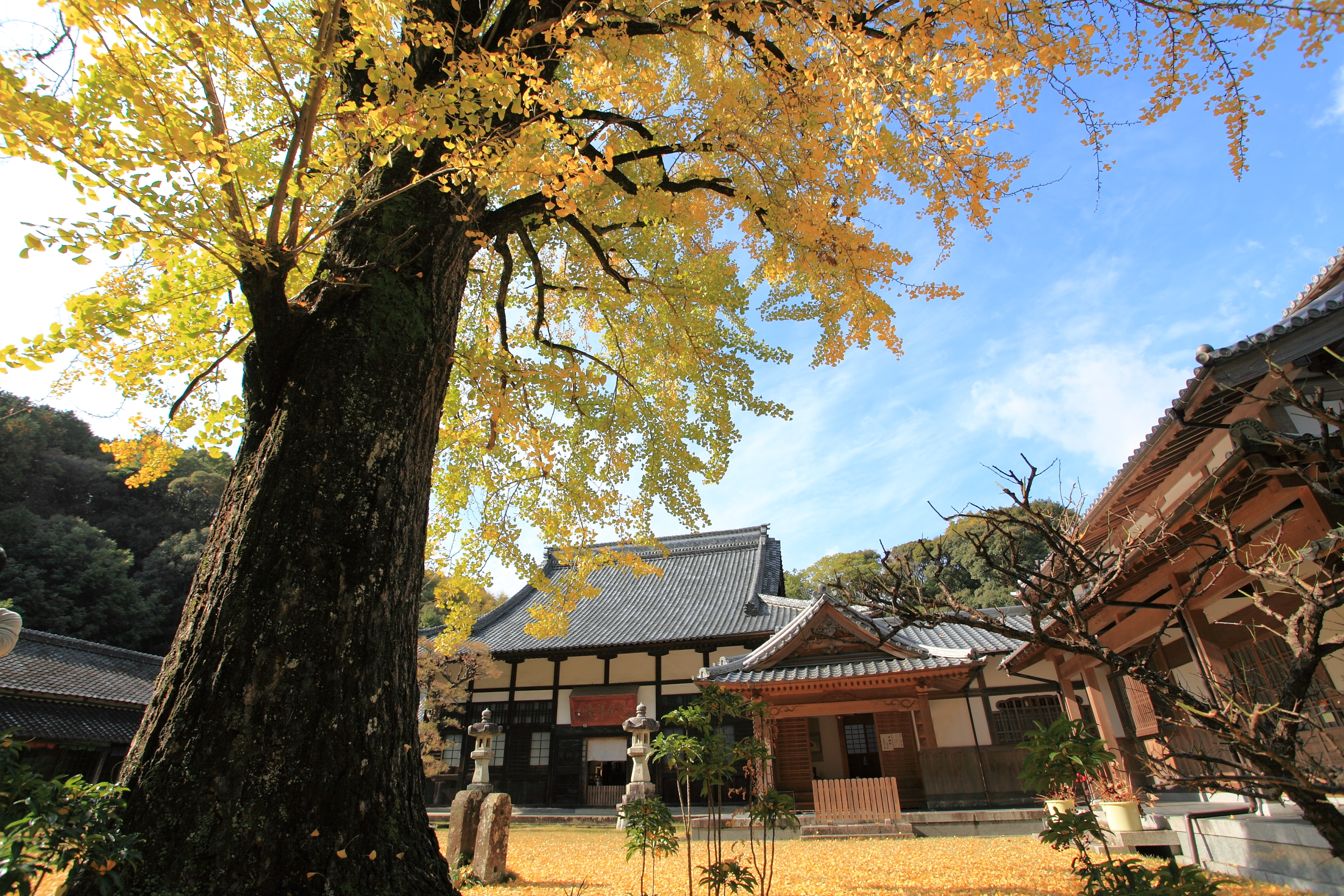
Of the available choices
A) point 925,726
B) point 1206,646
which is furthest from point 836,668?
point 1206,646

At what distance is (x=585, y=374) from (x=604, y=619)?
12.7 meters

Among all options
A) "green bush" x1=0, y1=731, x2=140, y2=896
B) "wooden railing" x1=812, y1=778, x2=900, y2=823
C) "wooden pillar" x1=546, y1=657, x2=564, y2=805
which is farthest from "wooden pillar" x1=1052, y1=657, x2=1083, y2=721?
"green bush" x1=0, y1=731, x2=140, y2=896

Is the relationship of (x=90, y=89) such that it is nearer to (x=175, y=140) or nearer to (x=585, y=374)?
(x=175, y=140)

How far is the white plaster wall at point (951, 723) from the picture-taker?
39.7ft

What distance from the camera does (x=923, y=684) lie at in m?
10.8

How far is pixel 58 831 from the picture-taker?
1.93 metres

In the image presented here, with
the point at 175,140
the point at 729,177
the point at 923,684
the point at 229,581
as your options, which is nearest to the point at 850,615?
the point at 923,684

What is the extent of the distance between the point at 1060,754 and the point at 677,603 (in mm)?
14989

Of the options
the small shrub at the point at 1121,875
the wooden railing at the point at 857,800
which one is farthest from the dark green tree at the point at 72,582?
the small shrub at the point at 1121,875

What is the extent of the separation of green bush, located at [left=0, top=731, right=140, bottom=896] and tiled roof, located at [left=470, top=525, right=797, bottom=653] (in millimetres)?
10855

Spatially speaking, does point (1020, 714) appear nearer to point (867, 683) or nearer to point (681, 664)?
point (867, 683)

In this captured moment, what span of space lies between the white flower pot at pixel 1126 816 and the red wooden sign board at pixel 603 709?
10.6 metres

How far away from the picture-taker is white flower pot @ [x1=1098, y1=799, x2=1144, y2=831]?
668cm

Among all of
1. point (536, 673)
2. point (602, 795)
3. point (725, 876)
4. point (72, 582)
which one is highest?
point (72, 582)
